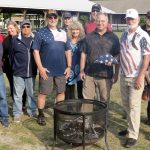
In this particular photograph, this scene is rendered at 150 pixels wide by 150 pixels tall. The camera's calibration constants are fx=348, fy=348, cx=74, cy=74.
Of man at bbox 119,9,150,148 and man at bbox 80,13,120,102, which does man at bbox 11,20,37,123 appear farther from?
man at bbox 119,9,150,148

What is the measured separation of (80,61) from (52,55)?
0.47 metres

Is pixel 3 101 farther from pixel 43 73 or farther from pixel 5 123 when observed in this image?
pixel 43 73

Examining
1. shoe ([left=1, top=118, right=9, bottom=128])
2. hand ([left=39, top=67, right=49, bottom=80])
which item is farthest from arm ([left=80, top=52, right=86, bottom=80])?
shoe ([left=1, top=118, right=9, bottom=128])

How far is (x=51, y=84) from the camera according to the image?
583 centimetres

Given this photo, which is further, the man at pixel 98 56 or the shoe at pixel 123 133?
the shoe at pixel 123 133

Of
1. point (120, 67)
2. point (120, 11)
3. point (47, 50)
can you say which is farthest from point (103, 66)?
point (120, 11)

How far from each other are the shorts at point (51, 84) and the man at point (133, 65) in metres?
1.14

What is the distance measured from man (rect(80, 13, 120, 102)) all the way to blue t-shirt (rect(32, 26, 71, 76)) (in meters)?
0.40

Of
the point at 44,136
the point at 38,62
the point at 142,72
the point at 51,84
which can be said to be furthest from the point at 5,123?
the point at 142,72

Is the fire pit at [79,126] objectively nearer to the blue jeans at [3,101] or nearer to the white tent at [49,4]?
the blue jeans at [3,101]

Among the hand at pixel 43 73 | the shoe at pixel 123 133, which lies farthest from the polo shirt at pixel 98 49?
the shoe at pixel 123 133

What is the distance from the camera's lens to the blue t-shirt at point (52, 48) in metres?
5.59

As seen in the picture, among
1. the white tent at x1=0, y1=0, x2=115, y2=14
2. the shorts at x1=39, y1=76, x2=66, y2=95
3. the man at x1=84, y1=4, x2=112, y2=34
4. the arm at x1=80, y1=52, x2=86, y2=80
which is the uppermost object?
the white tent at x1=0, y1=0, x2=115, y2=14

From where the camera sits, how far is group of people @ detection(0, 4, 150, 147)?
4914 mm
